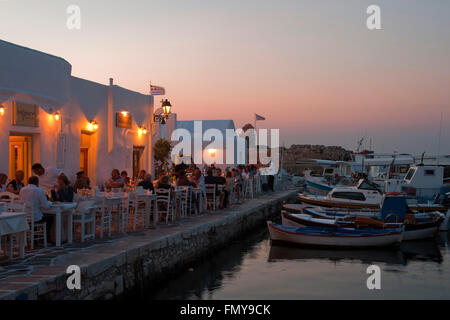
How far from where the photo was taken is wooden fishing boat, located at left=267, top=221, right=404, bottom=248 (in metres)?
16.6

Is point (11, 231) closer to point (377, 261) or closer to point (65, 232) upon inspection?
point (65, 232)

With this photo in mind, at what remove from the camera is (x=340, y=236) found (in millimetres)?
16609

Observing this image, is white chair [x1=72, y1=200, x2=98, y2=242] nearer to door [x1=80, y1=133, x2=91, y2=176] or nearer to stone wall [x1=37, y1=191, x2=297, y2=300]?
stone wall [x1=37, y1=191, x2=297, y2=300]

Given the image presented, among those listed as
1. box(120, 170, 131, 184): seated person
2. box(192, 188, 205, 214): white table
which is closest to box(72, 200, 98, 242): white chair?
box(120, 170, 131, 184): seated person

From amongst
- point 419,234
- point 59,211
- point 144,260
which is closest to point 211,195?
point 419,234

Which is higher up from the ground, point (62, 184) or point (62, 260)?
point (62, 184)

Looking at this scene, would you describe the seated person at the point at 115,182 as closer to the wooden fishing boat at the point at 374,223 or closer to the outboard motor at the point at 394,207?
the wooden fishing boat at the point at 374,223

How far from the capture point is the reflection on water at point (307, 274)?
11.3 meters

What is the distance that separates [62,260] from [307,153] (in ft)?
315

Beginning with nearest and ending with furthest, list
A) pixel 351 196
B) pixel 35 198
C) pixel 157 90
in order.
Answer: pixel 35 198 < pixel 351 196 < pixel 157 90

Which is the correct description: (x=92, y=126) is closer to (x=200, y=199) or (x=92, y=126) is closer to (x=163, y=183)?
(x=200, y=199)

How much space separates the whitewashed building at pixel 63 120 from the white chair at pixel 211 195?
144 inches
